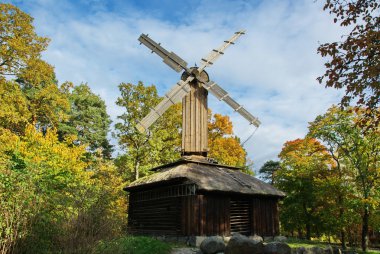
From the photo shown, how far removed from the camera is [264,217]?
624 inches

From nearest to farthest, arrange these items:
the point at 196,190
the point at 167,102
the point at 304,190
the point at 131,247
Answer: the point at 131,247
the point at 196,190
the point at 167,102
the point at 304,190

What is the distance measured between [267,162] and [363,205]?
24.7m

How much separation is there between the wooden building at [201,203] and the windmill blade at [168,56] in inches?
193

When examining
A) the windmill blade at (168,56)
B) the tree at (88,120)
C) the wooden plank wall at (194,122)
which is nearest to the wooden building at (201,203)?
the wooden plank wall at (194,122)

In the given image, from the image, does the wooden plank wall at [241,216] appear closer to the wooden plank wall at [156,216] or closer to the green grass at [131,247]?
the wooden plank wall at [156,216]

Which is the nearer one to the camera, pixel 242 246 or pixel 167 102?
pixel 242 246

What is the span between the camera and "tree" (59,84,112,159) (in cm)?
3775

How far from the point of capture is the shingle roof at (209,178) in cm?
1367

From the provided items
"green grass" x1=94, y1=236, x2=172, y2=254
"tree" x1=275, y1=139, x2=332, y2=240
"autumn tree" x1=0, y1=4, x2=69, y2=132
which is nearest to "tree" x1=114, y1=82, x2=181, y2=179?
"autumn tree" x1=0, y1=4, x2=69, y2=132

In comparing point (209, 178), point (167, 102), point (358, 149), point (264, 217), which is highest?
point (167, 102)

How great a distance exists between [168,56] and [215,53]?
2.87m

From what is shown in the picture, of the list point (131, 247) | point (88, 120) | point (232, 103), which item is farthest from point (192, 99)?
point (88, 120)

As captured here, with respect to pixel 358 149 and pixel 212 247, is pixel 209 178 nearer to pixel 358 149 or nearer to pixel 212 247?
pixel 212 247

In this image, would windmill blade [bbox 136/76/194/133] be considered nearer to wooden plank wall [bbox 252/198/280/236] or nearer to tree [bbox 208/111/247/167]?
wooden plank wall [bbox 252/198/280/236]
